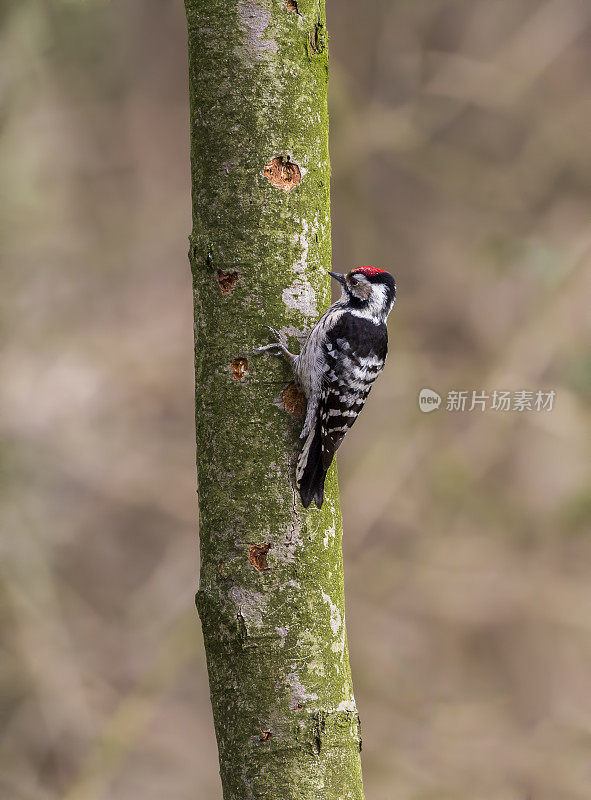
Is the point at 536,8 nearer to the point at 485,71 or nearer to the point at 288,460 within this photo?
the point at 485,71

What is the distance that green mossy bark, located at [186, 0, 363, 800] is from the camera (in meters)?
1.75

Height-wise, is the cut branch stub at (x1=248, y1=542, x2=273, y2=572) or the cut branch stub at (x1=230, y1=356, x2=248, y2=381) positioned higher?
the cut branch stub at (x1=230, y1=356, x2=248, y2=381)

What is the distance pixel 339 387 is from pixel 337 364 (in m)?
0.06

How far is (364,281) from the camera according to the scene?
8.91 ft

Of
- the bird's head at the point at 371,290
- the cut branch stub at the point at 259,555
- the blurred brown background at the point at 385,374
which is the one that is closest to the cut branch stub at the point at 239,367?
the cut branch stub at the point at 259,555

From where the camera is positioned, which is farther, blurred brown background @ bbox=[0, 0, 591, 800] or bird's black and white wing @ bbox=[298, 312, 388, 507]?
blurred brown background @ bbox=[0, 0, 591, 800]

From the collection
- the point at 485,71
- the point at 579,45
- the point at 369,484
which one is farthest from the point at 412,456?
the point at 579,45

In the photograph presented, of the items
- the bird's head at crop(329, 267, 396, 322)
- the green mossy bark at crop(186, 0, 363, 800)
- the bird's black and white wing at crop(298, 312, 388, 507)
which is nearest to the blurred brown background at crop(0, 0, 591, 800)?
the bird's head at crop(329, 267, 396, 322)

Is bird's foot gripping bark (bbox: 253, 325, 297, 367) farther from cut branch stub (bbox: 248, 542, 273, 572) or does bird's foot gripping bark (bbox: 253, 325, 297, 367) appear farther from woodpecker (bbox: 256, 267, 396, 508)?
cut branch stub (bbox: 248, 542, 273, 572)

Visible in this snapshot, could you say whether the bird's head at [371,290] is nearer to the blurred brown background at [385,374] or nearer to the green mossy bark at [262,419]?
the green mossy bark at [262,419]

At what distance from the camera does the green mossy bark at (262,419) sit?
1748mm

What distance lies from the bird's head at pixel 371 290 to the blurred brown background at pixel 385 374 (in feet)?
10.7

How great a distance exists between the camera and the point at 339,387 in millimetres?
2373

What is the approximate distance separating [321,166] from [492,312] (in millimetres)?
4430
